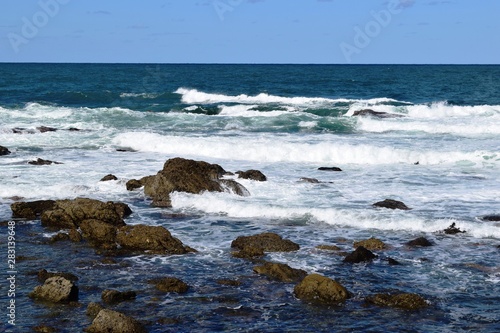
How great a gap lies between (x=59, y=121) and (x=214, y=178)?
22.2 meters

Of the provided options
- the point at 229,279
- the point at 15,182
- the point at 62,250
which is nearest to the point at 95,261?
the point at 62,250

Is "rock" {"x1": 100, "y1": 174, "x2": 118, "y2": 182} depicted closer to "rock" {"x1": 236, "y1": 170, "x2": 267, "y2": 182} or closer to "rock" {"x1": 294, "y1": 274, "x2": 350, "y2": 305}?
"rock" {"x1": 236, "y1": 170, "x2": 267, "y2": 182}

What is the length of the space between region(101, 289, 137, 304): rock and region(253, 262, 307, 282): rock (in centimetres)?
248

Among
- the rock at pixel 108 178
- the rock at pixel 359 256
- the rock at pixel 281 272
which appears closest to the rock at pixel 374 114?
the rock at pixel 108 178

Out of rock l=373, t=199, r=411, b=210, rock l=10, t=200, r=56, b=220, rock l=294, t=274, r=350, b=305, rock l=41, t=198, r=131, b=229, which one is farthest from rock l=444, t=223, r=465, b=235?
rock l=10, t=200, r=56, b=220

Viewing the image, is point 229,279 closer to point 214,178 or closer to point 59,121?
point 214,178

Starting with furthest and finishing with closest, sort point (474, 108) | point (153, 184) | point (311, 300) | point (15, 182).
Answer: point (474, 108)
point (15, 182)
point (153, 184)
point (311, 300)

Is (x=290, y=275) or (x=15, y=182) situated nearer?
(x=290, y=275)

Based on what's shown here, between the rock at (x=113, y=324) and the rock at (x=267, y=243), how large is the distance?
4.62m

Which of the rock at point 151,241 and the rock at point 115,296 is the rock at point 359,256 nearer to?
the rock at point 151,241

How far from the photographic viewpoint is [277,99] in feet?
198

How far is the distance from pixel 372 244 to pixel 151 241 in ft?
14.4

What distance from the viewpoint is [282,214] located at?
54.5 ft

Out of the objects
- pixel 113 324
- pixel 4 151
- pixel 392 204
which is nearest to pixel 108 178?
pixel 4 151
